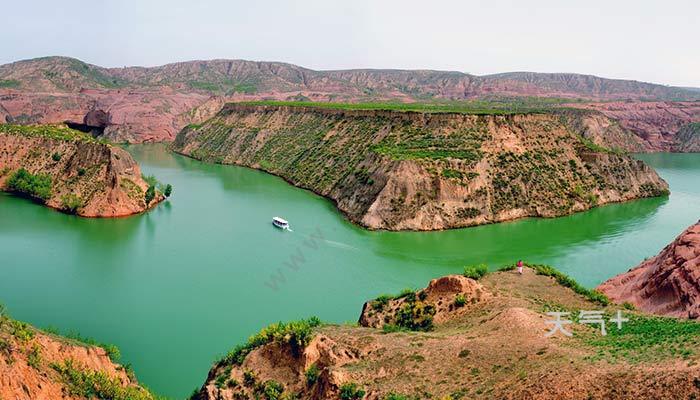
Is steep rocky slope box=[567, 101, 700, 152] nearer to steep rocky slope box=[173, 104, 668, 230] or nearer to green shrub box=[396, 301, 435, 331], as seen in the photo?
steep rocky slope box=[173, 104, 668, 230]

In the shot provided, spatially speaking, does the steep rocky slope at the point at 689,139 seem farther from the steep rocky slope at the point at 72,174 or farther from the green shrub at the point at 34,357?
the green shrub at the point at 34,357

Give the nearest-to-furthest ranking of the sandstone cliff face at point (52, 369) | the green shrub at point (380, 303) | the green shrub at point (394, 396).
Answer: the green shrub at point (394, 396)
the sandstone cliff face at point (52, 369)
the green shrub at point (380, 303)

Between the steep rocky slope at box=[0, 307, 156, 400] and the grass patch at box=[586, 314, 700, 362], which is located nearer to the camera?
the grass patch at box=[586, 314, 700, 362]

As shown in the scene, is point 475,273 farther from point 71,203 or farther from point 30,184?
point 30,184

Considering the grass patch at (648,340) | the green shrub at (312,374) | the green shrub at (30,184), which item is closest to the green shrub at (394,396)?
the green shrub at (312,374)

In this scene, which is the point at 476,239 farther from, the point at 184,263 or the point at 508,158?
the point at 184,263

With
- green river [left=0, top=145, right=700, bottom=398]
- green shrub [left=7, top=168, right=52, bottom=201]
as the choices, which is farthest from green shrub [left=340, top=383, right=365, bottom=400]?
green shrub [left=7, top=168, right=52, bottom=201]

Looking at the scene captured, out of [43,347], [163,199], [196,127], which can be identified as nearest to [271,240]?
[163,199]

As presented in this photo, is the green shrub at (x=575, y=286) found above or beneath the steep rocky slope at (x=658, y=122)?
beneath
